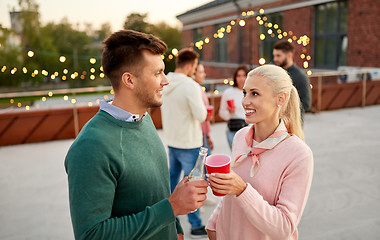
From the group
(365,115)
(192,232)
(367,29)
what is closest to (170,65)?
(367,29)

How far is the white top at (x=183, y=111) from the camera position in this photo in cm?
327

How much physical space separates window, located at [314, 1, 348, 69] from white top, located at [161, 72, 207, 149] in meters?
10.8

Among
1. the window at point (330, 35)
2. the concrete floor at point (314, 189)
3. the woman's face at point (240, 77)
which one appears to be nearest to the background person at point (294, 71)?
the woman's face at point (240, 77)

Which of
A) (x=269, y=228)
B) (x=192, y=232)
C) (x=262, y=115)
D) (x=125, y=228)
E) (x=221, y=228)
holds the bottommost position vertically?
(x=192, y=232)

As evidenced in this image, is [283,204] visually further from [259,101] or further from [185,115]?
[185,115]

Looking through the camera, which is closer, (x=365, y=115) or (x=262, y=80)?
(x=262, y=80)

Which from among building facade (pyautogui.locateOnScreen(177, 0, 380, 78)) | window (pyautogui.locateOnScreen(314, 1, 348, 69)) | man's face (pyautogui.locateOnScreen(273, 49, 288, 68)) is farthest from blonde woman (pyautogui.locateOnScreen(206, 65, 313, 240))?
window (pyautogui.locateOnScreen(314, 1, 348, 69))

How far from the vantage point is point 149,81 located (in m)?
1.45

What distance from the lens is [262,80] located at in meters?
1.62

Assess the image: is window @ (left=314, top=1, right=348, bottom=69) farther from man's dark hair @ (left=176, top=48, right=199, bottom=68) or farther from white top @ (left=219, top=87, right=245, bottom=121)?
man's dark hair @ (left=176, top=48, right=199, bottom=68)

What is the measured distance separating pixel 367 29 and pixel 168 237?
11.8m

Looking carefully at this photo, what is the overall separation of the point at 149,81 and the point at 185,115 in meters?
1.92

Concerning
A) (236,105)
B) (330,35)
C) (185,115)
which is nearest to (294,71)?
(236,105)

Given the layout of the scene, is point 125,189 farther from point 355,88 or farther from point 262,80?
point 355,88
